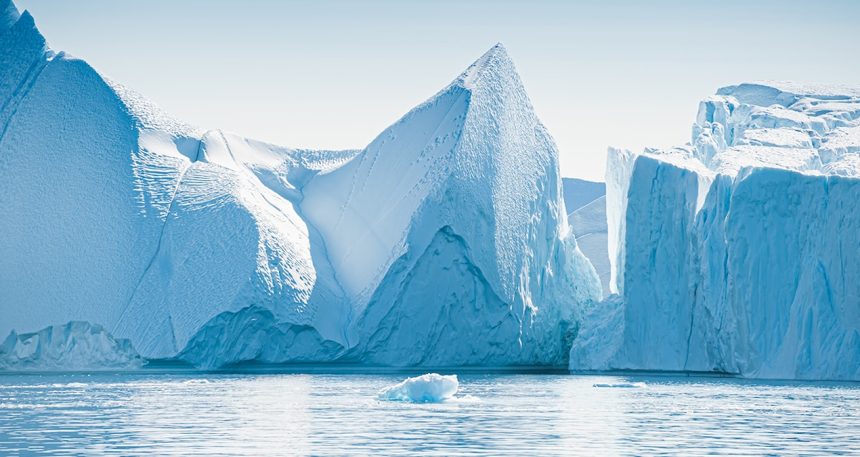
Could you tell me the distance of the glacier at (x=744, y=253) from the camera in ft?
88.7

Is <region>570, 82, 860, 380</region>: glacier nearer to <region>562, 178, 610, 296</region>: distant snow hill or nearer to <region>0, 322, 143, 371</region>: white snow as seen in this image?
<region>0, 322, 143, 371</region>: white snow

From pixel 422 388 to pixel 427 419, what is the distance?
3345 mm

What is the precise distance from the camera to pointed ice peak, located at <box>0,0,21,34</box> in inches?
1367

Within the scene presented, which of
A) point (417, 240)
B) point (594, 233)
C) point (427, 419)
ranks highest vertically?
point (594, 233)

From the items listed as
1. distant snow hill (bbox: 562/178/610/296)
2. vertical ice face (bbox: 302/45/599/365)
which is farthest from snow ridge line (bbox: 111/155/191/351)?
distant snow hill (bbox: 562/178/610/296)

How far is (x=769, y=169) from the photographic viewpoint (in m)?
28.3

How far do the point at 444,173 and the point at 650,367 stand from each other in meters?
6.97

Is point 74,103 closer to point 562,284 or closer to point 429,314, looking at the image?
point 429,314

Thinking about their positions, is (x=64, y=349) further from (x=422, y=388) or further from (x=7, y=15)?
(x=422, y=388)

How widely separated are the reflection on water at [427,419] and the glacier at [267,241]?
488 cm

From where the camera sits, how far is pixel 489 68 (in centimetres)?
3531

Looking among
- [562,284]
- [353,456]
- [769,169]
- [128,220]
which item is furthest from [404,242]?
[353,456]

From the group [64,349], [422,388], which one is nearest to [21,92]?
[64,349]

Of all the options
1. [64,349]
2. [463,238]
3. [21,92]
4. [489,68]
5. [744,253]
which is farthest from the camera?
[489,68]
